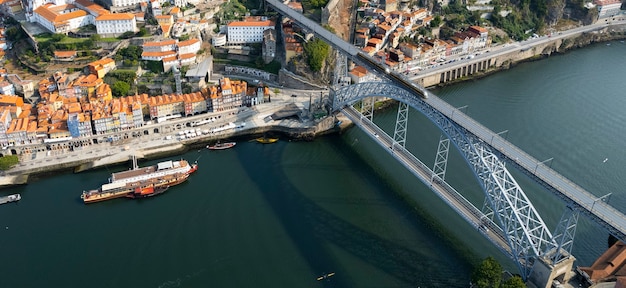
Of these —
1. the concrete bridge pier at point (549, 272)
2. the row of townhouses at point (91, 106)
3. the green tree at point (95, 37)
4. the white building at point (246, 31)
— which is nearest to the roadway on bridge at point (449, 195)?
the concrete bridge pier at point (549, 272)

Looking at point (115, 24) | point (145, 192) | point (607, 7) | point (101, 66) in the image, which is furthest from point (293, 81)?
point (607, 7)

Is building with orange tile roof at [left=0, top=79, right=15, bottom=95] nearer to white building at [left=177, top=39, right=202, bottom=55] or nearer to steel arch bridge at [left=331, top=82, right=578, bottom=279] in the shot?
white building at [left=177, top=39, right=202, bottom=55]

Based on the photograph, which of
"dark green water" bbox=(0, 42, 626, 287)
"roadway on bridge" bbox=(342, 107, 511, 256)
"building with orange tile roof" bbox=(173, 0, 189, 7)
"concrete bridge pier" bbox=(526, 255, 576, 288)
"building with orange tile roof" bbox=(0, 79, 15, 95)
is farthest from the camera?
"building with orange tile roof" bbox=(173, 0, 189, 7)

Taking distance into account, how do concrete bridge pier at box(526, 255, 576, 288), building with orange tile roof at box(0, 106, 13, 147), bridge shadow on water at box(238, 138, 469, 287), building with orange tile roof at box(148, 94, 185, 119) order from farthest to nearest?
building with orange tile roof at box(148, 94, 185, 119)
building with orange tile roof at box(0, 106, 13, 147)
bridge shadow on water at box(238, 138, 469, 287)
concrete bridge pier at box(526, 255, 576, 288)

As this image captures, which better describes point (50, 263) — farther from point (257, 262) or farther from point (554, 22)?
point (554, 22)

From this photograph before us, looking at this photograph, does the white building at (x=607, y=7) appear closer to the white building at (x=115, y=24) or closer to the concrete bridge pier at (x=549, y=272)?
the concrete bridge pier at (x=549, y=272)

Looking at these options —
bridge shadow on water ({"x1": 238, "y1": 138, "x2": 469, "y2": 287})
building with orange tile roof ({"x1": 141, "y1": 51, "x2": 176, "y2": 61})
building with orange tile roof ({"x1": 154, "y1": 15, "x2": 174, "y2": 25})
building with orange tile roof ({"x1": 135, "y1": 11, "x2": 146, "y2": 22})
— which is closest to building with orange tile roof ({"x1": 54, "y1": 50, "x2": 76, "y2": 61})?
building with orange tile roof ({"x1": 141, "y1": 51, "x2": 176, "y2": 61})
